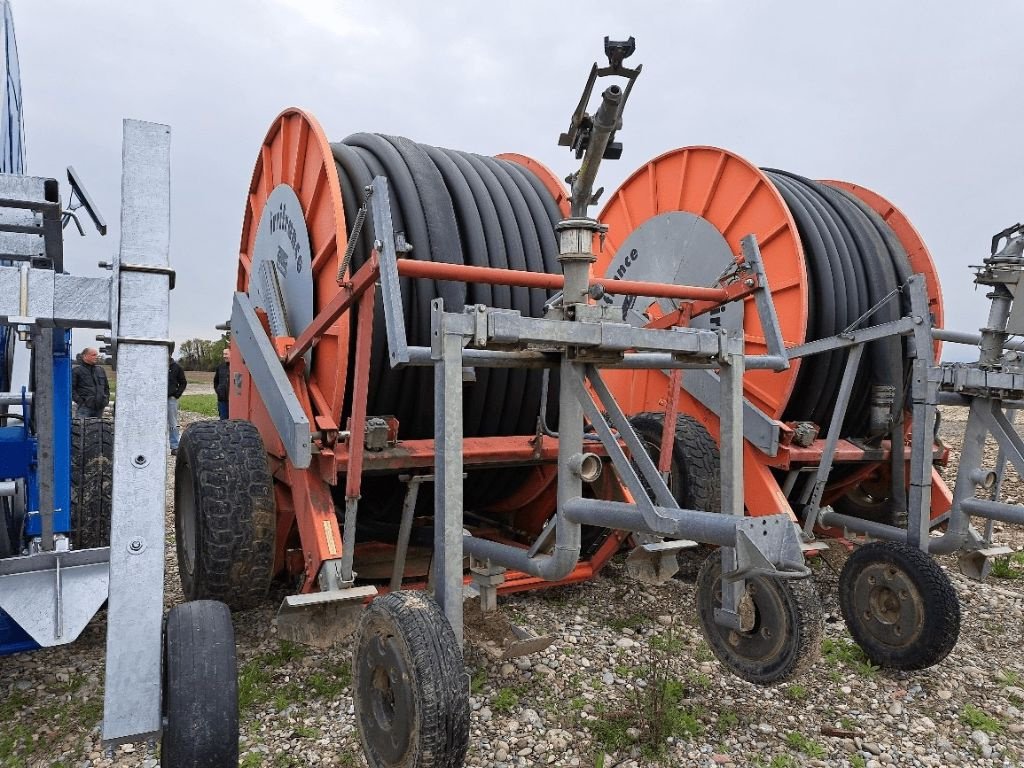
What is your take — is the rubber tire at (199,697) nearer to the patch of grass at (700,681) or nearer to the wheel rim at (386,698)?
the wheel rim at (386,698)

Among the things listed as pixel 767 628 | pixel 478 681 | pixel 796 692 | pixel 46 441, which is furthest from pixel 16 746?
pixel 796 692

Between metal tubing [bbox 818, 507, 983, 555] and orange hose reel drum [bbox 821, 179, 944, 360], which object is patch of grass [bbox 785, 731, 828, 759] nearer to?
metal tubing [bbox 818, 507, 983, 555]

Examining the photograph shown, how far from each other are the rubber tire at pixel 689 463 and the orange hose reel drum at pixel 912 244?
2514 millimetres

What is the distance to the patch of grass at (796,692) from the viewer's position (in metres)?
3.63

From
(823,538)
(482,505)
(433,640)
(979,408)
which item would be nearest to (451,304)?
(482,505)

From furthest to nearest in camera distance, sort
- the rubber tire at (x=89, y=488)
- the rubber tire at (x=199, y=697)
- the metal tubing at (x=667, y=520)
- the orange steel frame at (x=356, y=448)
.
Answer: the rubber tire at (x=89, y=488)
the orange steel frame at (x=356, y=448)
the metal tubing at (x=667, y=520)
the rubber tire at (x=199, y=697)

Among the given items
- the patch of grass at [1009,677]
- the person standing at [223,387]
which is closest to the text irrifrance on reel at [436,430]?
the patch of grass at [1009,677]

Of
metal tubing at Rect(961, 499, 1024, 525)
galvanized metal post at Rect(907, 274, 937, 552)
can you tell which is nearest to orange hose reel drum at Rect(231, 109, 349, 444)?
galvanized metal post at Rect(907, 274, 937, 552)

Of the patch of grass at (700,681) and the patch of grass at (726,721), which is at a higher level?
the patch of grass at (700,681)

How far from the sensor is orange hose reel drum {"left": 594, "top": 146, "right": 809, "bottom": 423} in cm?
510

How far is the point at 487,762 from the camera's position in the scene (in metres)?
3.05

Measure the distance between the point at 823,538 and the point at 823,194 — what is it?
9.31 ft

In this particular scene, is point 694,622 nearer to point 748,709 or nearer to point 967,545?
point 748,709

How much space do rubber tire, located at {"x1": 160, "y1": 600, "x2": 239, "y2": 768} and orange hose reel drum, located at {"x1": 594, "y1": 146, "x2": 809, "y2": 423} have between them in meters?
4.03
